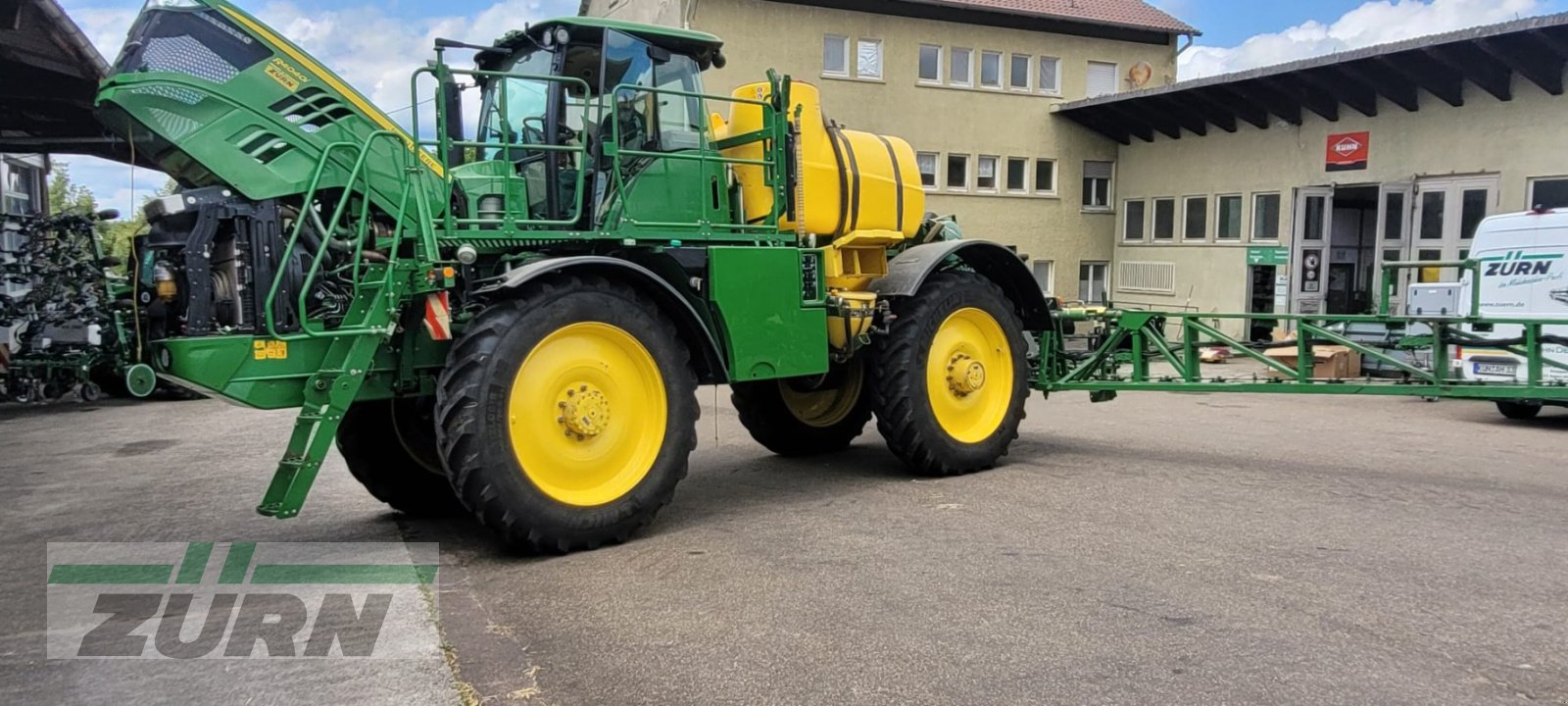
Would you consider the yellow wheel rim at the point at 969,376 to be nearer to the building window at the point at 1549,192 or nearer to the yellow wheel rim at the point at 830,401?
the yellow wheel rim at the point at 830,401

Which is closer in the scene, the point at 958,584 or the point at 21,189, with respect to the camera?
Result: the point at 958,584

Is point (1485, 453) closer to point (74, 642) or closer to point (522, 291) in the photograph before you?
point (522, 291)

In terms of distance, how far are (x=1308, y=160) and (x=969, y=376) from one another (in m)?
15.8

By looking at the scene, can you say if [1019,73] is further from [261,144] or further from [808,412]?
[261,144]

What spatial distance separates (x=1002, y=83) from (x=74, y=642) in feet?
74.2

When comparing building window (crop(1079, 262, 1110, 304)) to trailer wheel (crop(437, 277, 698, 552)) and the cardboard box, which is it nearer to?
the cardboard box

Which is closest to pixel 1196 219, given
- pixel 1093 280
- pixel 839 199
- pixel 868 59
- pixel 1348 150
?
pixel 1093 280

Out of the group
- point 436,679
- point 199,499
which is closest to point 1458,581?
point 436,679

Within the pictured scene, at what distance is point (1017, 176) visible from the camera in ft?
81.5

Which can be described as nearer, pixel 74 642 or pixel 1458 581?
pixel 74 642

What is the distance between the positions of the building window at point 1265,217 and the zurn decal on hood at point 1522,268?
10.3 meters

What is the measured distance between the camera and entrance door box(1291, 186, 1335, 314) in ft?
67.9

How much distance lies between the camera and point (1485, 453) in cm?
888

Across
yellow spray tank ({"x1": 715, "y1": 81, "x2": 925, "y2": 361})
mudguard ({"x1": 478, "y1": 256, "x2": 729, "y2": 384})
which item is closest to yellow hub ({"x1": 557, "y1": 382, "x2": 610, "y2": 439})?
mudguard ({"x1": 478, "y1": 256, "x2": 729, "y2": 384})
